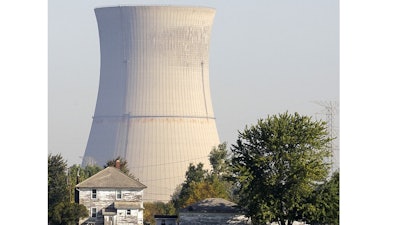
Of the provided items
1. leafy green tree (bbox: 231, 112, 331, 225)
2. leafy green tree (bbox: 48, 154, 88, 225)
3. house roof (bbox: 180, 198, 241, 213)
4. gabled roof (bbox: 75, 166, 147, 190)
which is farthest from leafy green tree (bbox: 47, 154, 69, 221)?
leafy green tree (bbox: 231, 112, 331, 225)

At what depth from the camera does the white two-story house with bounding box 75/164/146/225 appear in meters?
37.9

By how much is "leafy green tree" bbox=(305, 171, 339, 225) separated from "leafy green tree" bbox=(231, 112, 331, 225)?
246 millimetres

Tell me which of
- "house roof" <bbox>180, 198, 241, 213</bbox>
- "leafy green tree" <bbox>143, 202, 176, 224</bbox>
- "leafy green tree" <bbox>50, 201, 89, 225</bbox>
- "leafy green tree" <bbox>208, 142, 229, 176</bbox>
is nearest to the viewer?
"house roof" <bbox>180, 198, 241, 213</bbox>

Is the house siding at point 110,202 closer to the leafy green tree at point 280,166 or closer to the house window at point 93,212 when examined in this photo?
the house window at point 93,212

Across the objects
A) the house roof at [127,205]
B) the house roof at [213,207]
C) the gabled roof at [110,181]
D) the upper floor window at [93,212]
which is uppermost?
the gabled roof at [110,181]

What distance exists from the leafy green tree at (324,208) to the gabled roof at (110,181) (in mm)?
10104

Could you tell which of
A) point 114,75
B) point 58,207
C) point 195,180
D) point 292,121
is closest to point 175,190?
point 195,180

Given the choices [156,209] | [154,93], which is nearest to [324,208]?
[156,209]

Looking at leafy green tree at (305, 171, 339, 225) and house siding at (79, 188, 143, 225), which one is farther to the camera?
house siding at (79, 188, 143, 225)

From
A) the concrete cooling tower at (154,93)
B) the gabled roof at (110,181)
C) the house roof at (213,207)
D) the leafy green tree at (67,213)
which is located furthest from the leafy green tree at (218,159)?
the house roof at (213,207)

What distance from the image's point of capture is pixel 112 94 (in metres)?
53.0

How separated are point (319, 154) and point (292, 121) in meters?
1.22

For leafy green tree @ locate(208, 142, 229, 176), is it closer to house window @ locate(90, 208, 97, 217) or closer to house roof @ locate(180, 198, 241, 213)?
house window @ locate(90, 208, 97, 217)

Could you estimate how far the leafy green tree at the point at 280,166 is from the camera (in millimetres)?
29578
